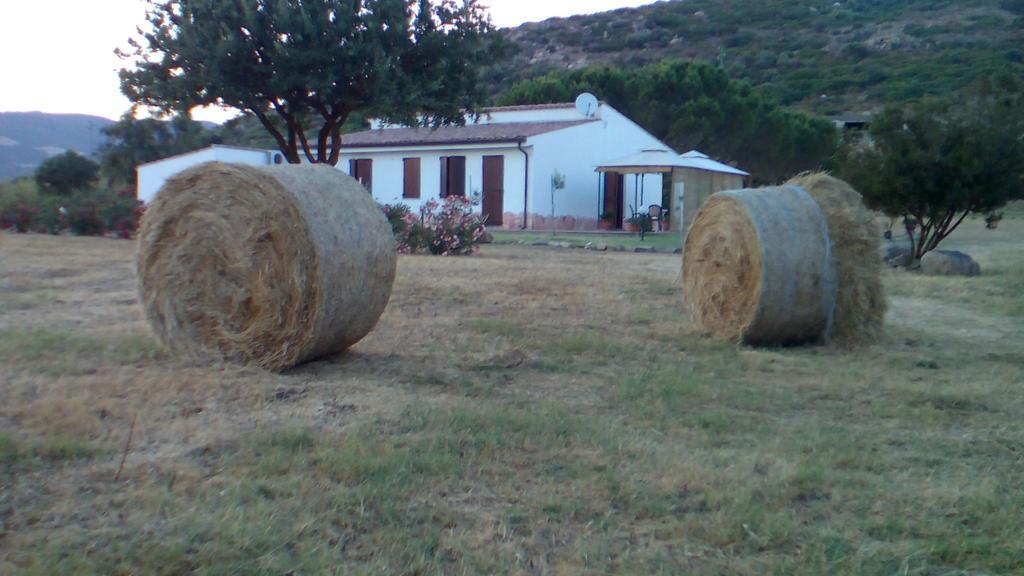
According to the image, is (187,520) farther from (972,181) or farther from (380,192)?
(380,192)

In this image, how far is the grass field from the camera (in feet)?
13.3

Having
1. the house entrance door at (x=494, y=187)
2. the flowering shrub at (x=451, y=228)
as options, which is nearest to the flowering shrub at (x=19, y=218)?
the flowering shrub at (x=451, y=228)

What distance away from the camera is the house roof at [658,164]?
88.2 feet

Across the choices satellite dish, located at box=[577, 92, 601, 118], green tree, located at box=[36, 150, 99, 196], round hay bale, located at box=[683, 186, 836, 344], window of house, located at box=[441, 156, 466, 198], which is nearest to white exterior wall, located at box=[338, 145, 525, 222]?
window of house, located at box=[441, 156, 466, 198]

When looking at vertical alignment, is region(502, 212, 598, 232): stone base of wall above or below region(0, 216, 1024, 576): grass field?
above

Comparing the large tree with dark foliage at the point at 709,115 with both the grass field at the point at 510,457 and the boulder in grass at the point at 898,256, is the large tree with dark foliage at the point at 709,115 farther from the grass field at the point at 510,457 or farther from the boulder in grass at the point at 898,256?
the grass field at the point at 510,457

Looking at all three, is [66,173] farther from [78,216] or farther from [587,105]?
[587,105]

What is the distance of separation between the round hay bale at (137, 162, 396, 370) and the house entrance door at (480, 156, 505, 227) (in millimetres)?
21308

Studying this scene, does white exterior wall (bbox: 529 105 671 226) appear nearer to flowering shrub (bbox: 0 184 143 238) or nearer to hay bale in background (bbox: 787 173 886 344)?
flowering shrub (bbox: 0 184 143 238)

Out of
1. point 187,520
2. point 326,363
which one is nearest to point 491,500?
point 187,520

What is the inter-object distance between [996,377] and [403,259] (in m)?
9.84

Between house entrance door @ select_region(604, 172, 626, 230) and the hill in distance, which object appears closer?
house entrance door @ select_region(604, 172, 626, 230)

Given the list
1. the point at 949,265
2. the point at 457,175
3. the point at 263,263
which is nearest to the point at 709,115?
the point at 457,175

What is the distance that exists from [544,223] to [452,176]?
9.99ft
